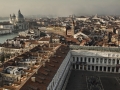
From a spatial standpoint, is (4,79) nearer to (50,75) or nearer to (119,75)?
(50,75)

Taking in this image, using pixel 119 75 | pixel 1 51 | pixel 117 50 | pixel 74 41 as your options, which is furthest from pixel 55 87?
pixel 74 41

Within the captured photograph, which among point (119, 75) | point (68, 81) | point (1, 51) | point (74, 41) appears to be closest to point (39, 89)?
point (68, 81)

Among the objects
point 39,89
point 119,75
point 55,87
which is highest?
point 39,89

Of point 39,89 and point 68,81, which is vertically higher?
point 39,89

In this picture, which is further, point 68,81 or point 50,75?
point 68,81

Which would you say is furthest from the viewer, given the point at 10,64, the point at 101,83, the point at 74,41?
the point at 74,41

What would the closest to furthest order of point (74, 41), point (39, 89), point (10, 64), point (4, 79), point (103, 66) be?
point (39, 89) < point (4, 79) < point (10, 64) < point (103, 66) < point (74, 41)
